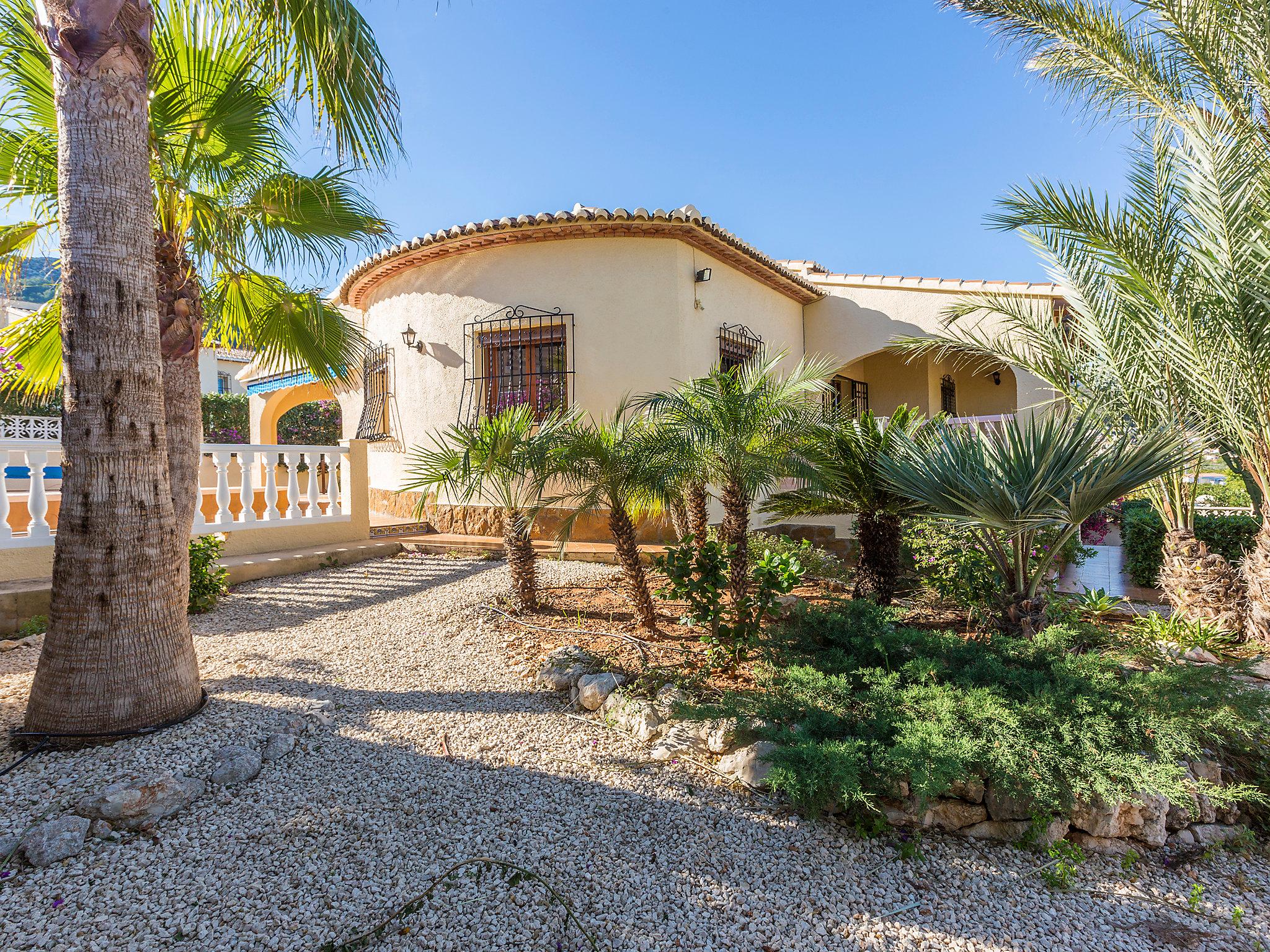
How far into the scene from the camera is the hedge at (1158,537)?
22.6ft

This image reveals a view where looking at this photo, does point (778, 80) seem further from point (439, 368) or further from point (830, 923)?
point (830, 923)

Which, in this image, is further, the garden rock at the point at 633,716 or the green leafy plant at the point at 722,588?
the green leafy plant at the point at 722,588

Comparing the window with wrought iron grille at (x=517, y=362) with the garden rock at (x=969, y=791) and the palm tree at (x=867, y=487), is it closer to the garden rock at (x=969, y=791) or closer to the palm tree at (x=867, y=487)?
the palm tree at (x=867, y=487)

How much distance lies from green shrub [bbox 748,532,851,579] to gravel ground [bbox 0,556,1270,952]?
290 cm

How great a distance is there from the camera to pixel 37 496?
6.20 meters

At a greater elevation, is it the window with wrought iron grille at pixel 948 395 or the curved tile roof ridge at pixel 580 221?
the curved tile roof ridge at pixel 580 221

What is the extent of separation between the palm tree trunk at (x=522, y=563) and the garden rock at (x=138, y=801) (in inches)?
132

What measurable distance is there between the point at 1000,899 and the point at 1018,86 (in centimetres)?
789

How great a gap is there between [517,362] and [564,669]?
669 cm

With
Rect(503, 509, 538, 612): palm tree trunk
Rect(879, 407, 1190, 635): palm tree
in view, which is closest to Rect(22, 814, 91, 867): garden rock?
Rect(503, 509, 538, 612): palm tree trunk

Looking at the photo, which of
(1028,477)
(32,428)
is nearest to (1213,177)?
(1028,477)

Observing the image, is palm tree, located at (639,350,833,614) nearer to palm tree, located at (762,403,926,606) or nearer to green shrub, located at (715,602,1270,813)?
palm tree, located at (762,403,926,606)

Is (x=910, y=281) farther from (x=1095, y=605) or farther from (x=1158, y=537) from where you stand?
(x=1095, y=605)

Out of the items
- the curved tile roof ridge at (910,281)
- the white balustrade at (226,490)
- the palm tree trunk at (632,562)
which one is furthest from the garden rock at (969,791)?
the curved tile roof ridge at (910,281)
